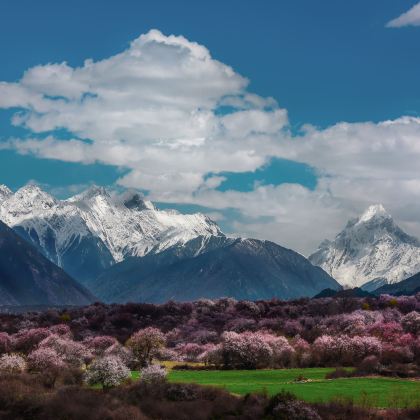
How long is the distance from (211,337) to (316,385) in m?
55.4

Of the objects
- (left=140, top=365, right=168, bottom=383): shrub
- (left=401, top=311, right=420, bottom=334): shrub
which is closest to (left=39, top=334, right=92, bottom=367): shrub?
(left=140, top=365, right=168, bottom=383): shrub

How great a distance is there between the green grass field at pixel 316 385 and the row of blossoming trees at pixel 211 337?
537cm

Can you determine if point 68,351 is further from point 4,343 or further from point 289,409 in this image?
point 289,409

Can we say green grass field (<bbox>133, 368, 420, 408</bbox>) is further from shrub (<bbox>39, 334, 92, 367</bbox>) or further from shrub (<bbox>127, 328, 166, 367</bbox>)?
shrub (<bbox>39, 334, 92, 367</bbox>)

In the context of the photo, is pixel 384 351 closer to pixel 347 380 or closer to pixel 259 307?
pixel 347 380

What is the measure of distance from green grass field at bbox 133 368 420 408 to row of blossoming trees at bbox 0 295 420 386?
5368mm

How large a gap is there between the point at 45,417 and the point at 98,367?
43.1ft

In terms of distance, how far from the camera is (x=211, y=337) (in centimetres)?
11738

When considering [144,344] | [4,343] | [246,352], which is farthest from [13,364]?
[4,343]

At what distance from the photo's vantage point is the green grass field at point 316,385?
5303cm

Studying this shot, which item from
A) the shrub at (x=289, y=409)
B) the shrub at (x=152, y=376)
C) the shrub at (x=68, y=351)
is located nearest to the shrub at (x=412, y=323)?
the shrub at (x=68, y=351)

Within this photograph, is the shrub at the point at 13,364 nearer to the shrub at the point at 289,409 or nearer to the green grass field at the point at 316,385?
the green grass field at the point at 316,385

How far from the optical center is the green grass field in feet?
174

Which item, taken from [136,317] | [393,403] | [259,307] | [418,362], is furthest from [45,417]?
[259,307]
